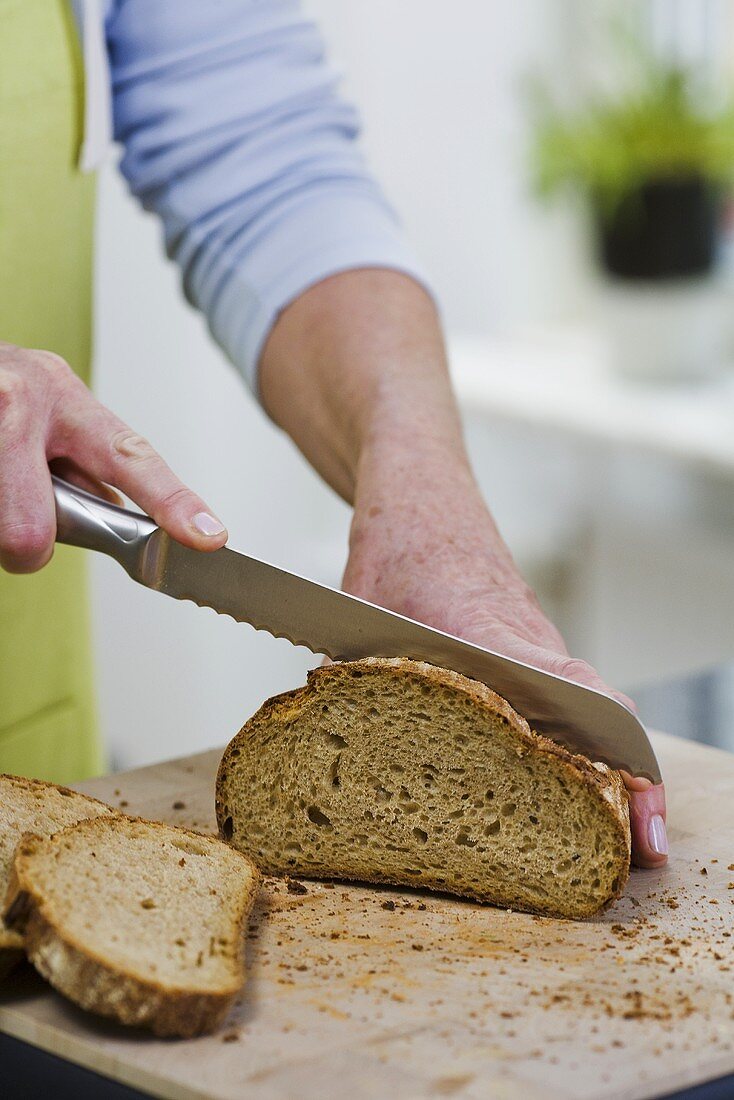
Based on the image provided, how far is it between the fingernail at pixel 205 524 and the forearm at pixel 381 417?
0.23 meters

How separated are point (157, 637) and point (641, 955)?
2349mm

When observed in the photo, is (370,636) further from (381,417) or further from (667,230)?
(667,230)

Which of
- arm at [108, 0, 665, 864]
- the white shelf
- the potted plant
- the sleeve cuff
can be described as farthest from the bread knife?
the potted plant

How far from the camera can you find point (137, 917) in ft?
3.37

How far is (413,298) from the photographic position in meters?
1.66

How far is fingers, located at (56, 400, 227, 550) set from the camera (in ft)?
3.94

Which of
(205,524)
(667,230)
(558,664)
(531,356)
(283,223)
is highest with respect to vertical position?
(283,223)

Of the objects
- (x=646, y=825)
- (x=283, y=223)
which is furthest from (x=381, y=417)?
(x=646, y=825)

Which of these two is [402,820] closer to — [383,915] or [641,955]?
[383,915]

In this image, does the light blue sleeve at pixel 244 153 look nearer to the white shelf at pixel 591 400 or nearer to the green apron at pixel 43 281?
the green apron at pixel 43 281

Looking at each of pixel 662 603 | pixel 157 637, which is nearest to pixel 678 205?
pixel 662 603

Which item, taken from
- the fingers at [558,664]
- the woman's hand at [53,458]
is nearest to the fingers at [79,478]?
the woman's hand at [53,458]

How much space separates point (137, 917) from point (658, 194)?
8.62 ft

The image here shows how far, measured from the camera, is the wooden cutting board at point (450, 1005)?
0.87 metres
